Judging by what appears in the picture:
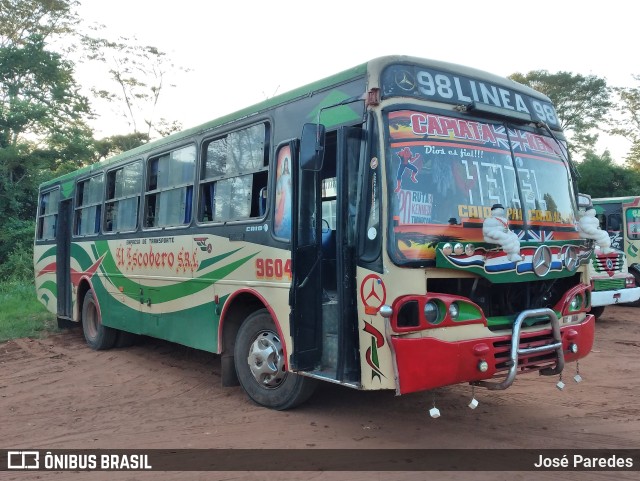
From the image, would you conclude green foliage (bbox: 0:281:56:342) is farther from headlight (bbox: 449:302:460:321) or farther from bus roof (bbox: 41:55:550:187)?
headlight (bbox: 449:302:460:321)

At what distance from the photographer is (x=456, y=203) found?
4.45 m

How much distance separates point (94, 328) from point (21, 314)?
5115 mm

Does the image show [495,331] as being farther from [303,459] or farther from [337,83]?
[337,83]

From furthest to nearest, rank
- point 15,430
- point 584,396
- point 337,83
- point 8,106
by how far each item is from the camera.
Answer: point 8,106, point 584,396, point 15,430, point 337,83

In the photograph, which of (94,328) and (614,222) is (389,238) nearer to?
(94,328)

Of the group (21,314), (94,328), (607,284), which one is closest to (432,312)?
(94,328)

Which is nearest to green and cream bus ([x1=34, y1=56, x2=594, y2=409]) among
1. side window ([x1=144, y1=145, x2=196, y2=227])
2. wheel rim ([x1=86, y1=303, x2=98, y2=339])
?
side window ([x1=144, y1=145, x2=196, y2=227])

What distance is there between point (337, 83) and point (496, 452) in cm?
321

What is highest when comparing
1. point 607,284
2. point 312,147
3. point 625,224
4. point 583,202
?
point 625,224

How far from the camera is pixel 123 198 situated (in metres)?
8.66

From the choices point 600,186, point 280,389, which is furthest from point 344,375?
point 600,186

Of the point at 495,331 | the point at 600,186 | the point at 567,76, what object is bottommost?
the point at 495,331

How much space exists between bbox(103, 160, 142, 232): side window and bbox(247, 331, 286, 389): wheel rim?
338cm

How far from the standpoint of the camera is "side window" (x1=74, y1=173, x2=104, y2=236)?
9.55 metres
